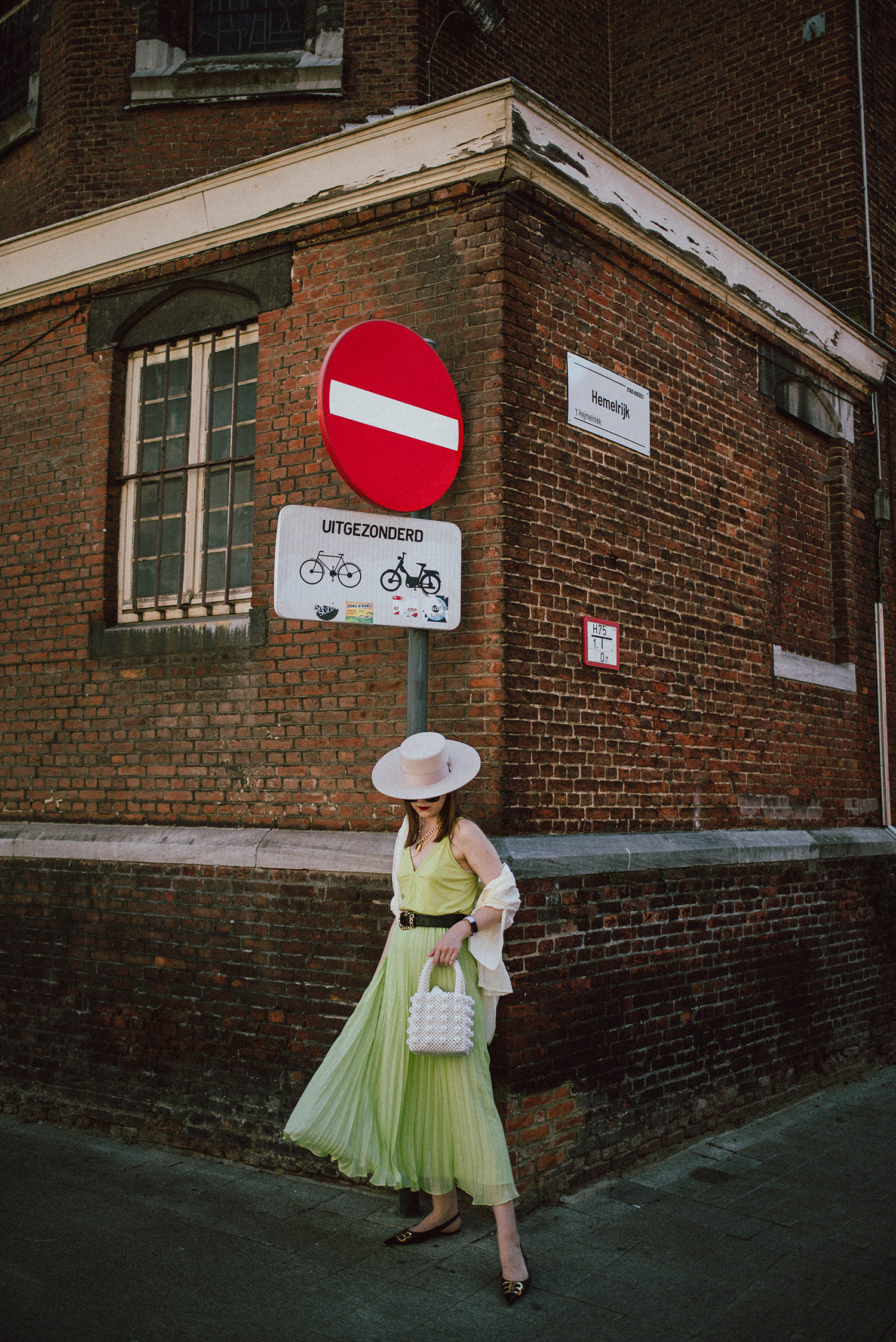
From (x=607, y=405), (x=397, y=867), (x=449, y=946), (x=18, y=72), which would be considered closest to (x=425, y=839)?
(x=397, y=867)

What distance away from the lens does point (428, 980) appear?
4.15 meters

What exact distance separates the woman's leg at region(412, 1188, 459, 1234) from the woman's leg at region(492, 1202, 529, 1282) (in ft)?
1.33

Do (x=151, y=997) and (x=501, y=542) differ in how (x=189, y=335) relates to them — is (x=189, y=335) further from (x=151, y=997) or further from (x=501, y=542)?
(x=151, y=997)

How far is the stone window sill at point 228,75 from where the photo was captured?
8.22m

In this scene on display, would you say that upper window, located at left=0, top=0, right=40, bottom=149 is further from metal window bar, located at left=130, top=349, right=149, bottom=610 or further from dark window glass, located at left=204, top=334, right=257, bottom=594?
dark window glass, located at left=204, top=334, right=257, bottom=594

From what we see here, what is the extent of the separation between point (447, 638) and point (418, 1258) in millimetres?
2631

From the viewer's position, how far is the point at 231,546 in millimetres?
6266

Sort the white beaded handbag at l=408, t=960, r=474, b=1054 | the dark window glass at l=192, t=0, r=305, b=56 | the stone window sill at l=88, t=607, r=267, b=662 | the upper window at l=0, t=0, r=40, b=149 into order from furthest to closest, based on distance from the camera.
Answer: the upper window at l=0, t=0, r=40, b=149
the dark window glass at l=192, t=0, r=305, b=56
the stone window sill at l=88, t=607, r=267, b=662
the white beaded handbag at l=408, t=960, r=474, b=1054

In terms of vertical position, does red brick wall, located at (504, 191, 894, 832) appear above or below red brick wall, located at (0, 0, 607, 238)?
below

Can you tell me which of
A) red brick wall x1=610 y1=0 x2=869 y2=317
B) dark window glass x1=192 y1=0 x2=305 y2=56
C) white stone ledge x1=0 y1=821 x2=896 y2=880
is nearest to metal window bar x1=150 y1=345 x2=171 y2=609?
white stone ledge x1=0 y1=821 x2=896 y2=880

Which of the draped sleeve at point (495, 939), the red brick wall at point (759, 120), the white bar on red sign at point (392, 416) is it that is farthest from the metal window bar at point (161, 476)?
the red brick wall at point (759, 120)

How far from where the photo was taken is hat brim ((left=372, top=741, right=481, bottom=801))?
4223 mm

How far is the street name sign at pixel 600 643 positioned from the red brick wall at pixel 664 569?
0.06 meters

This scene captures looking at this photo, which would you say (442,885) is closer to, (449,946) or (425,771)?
(449,946)
